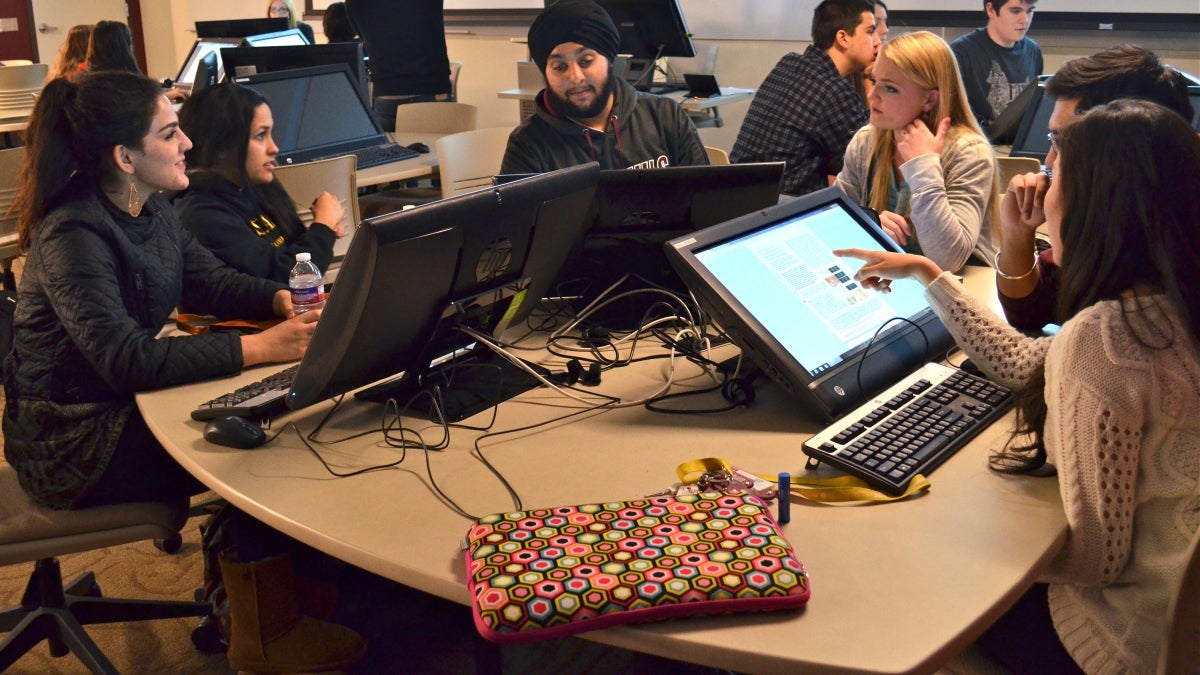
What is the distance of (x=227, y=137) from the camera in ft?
8.67

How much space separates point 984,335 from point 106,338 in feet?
4.60

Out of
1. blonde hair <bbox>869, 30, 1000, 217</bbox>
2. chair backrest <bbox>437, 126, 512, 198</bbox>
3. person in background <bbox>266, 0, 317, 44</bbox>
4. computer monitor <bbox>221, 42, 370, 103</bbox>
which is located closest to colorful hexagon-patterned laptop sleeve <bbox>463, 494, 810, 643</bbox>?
blonde hair <bbox>869, 30, 1000, 217</bbox>

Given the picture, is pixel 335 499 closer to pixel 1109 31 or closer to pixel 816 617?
pixel 816 617

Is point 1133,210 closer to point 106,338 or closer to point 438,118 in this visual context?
point 106,338

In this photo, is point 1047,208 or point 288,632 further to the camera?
point 288,632

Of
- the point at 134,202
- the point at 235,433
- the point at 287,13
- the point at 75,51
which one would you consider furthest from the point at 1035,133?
the point at 287,13

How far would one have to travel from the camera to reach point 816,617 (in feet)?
3.57

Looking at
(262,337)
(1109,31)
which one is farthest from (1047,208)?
(1109,31)

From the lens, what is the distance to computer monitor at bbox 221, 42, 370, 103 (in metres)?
4.35

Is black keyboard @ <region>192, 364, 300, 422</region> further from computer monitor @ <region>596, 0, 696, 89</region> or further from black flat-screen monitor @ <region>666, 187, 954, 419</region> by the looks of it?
computer monitor @ <region>596, 0, 696, 89</region>

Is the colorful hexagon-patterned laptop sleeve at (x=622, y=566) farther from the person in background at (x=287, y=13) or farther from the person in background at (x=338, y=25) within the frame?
the person in background at (x=287, y=13)

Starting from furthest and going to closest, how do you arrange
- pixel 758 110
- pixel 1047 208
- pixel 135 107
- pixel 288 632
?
pixel 758 110 → pixel 135 107 → pixel 288 632 → pixel 1047 208

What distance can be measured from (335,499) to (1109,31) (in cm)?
530

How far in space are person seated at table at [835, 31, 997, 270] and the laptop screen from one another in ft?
7.33
